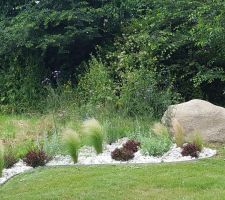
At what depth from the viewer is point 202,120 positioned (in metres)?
9.73

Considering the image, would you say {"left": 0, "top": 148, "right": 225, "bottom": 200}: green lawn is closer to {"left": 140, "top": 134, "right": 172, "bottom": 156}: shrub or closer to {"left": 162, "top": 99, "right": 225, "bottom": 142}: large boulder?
{"left": 140, "top": 134, "right": 172, "bottom": 156}: shrub

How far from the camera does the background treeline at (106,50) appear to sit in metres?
12.4

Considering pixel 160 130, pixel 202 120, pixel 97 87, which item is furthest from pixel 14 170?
pixel 97 87

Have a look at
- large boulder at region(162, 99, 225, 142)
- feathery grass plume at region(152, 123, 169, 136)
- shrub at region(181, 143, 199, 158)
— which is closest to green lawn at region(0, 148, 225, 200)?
shrub at region(181, 143, 199, 158)

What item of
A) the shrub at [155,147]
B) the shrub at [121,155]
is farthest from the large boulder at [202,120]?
the shrub at [121,155]

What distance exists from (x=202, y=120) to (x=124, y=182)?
327 cm

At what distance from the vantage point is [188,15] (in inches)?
518

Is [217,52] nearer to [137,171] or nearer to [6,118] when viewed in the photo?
[6,118]

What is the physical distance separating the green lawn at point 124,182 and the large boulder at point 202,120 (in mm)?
1716

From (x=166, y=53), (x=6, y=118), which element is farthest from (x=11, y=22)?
(x=166, y=53)

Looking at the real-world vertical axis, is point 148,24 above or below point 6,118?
above

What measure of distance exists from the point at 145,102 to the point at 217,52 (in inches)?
124

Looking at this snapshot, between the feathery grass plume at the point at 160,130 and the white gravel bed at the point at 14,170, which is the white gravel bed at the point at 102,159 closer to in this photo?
the white gravel bed at the point at 14,170

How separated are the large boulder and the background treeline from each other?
176cm
